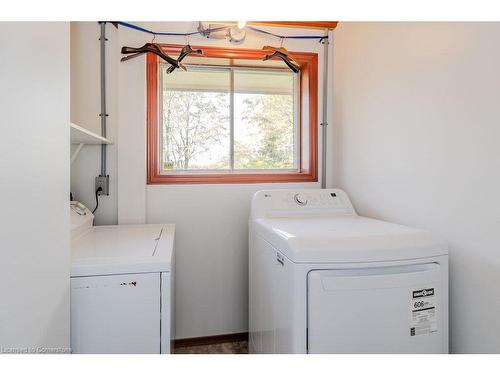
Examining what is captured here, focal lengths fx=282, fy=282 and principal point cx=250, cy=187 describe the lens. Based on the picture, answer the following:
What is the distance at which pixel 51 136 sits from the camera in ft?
2.59

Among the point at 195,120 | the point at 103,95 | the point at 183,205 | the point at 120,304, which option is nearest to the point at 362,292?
the point at 120,304

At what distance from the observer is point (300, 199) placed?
1.77m

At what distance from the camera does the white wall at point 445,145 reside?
1046 mm

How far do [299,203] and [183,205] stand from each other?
2.66ft

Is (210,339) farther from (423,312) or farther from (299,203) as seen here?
(423,312)

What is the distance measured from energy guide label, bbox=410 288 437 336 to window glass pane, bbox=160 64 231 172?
58.3 inches

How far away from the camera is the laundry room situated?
75cm

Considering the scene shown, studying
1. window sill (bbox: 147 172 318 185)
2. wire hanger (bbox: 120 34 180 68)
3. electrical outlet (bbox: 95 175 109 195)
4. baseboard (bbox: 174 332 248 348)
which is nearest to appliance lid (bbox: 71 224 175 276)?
electrical outlet (bbox: 95 175 109 195)

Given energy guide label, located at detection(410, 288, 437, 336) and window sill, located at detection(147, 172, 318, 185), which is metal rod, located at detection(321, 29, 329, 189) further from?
energy guide label, located at detection(410, 288, 437, 336)

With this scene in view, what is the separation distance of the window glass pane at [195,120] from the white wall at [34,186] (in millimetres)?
1183

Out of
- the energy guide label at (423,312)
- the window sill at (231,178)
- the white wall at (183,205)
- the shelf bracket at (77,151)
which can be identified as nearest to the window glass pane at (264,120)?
the window sill at (231,178)
